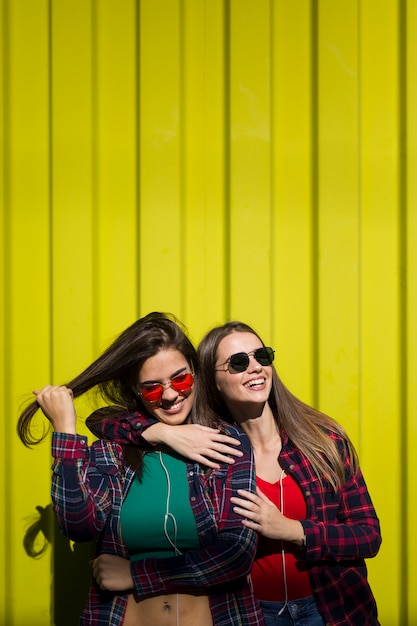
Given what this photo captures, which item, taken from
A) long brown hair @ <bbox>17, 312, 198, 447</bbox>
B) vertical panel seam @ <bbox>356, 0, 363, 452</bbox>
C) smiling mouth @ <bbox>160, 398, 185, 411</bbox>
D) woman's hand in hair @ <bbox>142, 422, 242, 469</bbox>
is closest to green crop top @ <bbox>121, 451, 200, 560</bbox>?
woman's hand in hair @ <bbox>142, 422, 242, 469</bbox>

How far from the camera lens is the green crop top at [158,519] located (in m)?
2.40

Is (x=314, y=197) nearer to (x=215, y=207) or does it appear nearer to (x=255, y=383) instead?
(x=215, y=207)

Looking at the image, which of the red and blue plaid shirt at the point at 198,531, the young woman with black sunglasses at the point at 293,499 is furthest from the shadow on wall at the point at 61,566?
the young woman with black sunglasses at the point at 293,499

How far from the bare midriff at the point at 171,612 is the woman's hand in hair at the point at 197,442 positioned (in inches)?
17.2

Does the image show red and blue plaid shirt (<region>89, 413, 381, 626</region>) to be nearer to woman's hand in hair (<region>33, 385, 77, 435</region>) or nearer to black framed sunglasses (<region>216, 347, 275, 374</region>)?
woman's hand in hair (<region>33, 385, 77, 435</region>)

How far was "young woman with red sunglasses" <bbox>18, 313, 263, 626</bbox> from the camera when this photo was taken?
7.75 feet

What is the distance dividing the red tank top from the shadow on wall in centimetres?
112

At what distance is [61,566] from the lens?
3.35 m

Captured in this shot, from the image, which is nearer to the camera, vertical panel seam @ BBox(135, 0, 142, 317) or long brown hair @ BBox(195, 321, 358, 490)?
long brown hair @ BBox(195, 321, 358, 490)

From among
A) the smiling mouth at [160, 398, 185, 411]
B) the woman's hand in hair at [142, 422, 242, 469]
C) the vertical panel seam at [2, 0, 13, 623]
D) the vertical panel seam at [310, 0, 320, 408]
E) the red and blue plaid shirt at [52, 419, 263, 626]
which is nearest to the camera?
the red and blue plaid shirt at [52, 419, 263, 626]

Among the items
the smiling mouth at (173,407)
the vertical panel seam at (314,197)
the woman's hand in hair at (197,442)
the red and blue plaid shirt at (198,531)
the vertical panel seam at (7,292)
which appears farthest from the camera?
the vertical panel seam at (314,197)

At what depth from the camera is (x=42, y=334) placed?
3363 mm

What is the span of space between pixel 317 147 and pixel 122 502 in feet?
6.21

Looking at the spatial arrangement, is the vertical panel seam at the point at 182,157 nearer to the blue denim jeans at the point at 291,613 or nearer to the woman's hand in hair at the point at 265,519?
the woman's hand in hair at the point at 265,519
